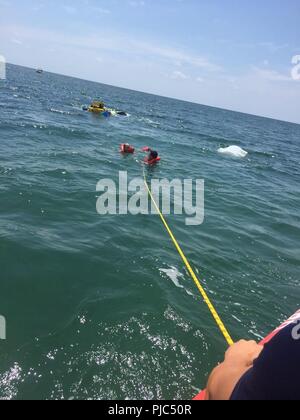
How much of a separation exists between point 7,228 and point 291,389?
30.0ft

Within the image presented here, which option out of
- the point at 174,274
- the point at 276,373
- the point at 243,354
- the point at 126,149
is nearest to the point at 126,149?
the point at 126,149

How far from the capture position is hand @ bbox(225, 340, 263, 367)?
3133mm

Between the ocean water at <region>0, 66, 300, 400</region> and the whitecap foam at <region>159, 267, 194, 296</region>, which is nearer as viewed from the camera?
the ocean water at <region>0, 66, 300, 400</region>

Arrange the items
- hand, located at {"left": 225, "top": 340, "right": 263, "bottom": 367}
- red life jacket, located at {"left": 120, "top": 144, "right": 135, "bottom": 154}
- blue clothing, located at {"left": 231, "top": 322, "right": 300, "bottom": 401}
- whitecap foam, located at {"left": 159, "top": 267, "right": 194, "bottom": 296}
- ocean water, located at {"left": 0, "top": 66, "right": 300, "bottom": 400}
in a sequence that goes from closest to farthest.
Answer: blue clothing, located at {"left": 231, "top": 322, "right": 300, "bottom": 401} < hand, located at {"left": 225, "top": 340, "right": 263, "bottom": 367} < ocean water, located at {"left": 0, "top": 66, "right": 300, "bottom": 400} < whitecap foam, located at {"left": 159, "top": 267, "right": 194, "bottom": 296} < red life jacket, located at {"left": 120, "top": 144, "right": 135, "bottom": 154}

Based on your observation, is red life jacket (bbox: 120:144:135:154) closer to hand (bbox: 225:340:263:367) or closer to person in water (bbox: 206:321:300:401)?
hand (bbox: 225:340:263:367)

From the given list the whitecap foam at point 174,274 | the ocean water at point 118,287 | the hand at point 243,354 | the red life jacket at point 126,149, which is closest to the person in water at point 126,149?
the red life jacket at point 126,149

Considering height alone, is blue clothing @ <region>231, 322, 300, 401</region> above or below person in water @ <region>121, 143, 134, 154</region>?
above

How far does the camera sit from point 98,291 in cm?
755

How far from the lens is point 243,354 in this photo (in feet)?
10.6

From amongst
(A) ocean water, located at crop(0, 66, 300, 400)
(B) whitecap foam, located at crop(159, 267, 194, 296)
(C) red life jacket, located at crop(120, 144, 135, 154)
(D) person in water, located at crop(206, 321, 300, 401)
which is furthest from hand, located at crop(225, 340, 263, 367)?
(C) red life jacket, located at crop(120, 144, 135, 154)

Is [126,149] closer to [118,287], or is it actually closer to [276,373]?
[118,287]
